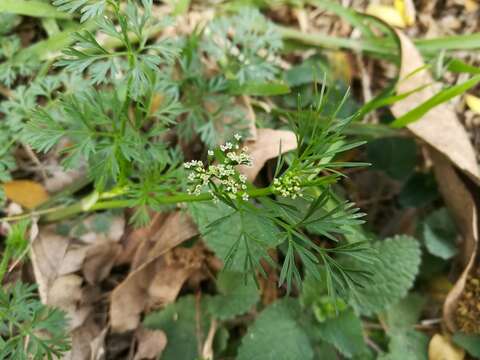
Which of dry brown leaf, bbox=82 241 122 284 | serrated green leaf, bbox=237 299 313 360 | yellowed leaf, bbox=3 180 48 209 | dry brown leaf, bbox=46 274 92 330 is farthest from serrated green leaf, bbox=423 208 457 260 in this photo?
yellowed leaf, bbox=3 180 48 209

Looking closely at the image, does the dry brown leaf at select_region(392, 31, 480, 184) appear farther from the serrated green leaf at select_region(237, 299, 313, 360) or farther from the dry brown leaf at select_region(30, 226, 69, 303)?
the dry brown leaf at select_region(30, 226, 69, 303)

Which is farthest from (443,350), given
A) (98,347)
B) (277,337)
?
(98,347)

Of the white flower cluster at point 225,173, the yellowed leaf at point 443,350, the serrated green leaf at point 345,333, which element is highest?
the white flower cluster at point 225,173

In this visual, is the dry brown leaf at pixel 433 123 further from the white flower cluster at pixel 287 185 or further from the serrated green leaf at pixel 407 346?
the white flower cluster at pixel 287 185

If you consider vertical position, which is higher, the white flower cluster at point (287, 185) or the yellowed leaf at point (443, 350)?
the white flower cluster at point (287, 185)

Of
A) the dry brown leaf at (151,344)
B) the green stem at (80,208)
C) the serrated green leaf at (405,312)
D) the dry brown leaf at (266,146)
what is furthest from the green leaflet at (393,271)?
the green stem at (80,208)

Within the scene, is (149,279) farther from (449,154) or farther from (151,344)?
(449,154)
